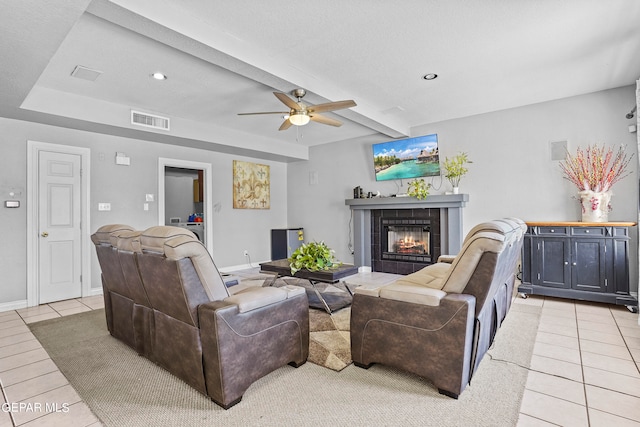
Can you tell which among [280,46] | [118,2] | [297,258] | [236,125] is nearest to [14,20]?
[118,2]

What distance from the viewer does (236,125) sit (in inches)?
219

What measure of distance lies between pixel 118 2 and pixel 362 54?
79.8 inches

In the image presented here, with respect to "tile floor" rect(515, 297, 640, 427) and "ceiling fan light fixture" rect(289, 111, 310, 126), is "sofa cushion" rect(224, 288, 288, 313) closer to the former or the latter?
"tile floor" rect(515, 297, 640, 427)

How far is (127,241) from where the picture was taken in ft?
7.68

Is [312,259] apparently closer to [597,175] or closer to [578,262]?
[578,262]

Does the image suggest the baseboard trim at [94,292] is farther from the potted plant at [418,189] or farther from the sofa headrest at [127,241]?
the potted plant at [418,189]

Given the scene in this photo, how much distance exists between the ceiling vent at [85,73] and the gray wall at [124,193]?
136cm

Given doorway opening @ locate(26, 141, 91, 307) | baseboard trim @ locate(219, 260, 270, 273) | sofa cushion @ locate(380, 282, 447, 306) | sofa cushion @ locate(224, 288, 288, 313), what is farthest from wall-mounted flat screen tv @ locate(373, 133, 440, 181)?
doorway opening @ locate(26, 141, 91, 307)

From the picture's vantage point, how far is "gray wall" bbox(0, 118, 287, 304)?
13.4 ft

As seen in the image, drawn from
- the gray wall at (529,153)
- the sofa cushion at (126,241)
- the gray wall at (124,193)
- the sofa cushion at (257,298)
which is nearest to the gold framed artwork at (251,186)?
the gray wall at (124,193)

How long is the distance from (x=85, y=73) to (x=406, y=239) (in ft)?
16.6

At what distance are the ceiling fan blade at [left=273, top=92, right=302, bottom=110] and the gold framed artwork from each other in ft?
10.8

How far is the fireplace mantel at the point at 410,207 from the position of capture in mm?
5141

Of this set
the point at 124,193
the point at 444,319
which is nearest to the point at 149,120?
the point at 124,193
